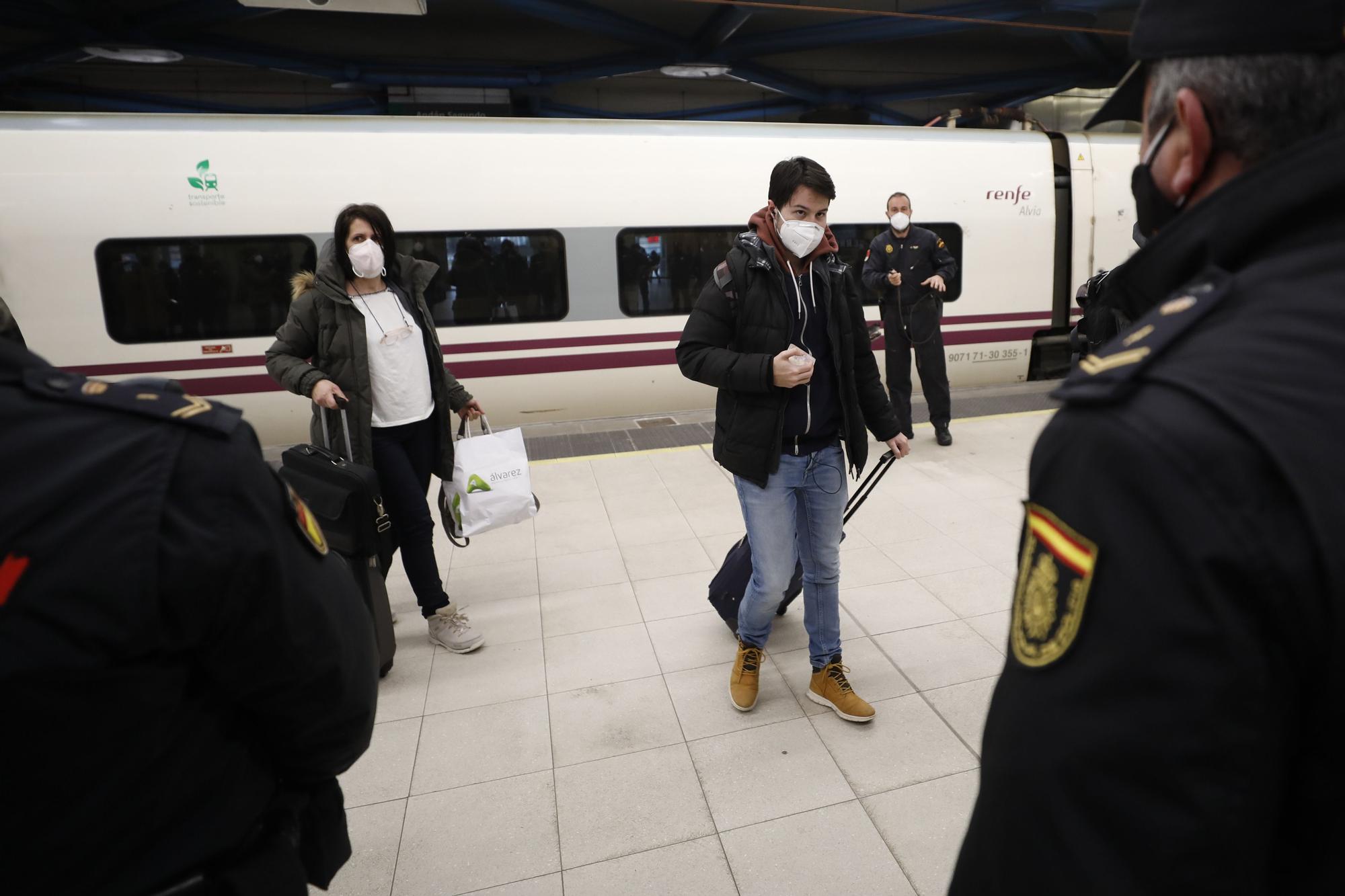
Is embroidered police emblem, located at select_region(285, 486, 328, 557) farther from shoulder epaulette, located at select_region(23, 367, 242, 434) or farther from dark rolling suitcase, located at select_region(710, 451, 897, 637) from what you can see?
dark rolling suitcase, located at select_region(710, 451, 897, 637)

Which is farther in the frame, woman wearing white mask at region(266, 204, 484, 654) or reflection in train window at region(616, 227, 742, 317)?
reflection in train window at region(616, 227, 742, 317)

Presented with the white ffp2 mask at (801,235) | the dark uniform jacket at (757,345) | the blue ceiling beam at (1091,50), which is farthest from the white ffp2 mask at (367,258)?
the blue ceiling beam at (1091,50)

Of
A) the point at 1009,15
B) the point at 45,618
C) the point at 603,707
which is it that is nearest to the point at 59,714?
the point at 45,618

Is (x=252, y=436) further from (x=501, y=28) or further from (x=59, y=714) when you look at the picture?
(x=501, y=28)

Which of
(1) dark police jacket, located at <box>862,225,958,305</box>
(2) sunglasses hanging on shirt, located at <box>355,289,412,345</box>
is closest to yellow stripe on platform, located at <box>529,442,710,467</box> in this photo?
(1) dark police jacket, located at <box>862,225,958,305</box>

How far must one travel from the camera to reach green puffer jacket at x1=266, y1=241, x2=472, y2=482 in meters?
3.06

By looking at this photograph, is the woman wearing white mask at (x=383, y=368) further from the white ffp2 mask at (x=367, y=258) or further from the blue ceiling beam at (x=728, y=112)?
the blue ceiling beam at (x=728, y=112)

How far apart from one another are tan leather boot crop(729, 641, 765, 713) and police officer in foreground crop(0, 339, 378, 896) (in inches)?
75.6

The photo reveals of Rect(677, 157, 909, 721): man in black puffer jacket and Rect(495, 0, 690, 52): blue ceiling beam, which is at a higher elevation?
Rect(495, 0, 690, 52): blue ceiling beam

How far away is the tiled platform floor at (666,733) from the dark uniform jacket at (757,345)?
95 cm

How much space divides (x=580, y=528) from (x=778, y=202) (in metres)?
2.66

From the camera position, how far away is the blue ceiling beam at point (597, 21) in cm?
1195

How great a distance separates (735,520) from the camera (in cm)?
480

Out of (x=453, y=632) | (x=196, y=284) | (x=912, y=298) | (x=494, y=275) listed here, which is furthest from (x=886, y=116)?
(x=453, y=632)
